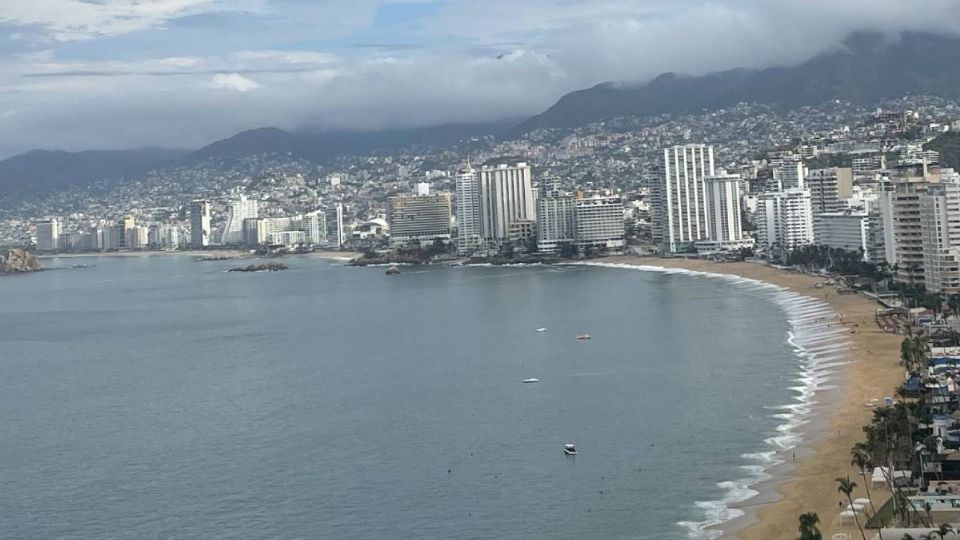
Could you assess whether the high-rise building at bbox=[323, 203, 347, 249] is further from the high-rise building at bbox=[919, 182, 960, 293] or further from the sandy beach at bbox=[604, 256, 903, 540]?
the sandy beach at bbox=[604, 256, 903, 540]

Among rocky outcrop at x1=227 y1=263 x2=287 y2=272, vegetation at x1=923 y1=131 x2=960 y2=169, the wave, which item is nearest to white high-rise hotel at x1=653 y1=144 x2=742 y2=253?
vegetation at x1=923 y1=131 x2=960 y2=169

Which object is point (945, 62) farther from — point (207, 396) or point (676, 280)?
point (207, 396)

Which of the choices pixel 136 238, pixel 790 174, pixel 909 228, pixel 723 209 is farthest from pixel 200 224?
pixel 909 228

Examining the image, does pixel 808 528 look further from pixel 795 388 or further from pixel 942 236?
pixel 942 236

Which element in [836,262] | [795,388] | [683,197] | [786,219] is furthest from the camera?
[683,197]

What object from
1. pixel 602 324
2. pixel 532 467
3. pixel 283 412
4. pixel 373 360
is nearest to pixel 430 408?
pixel 283 412

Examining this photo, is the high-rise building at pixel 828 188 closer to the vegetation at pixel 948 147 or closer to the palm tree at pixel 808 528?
the vegetation at pixel 948 147
